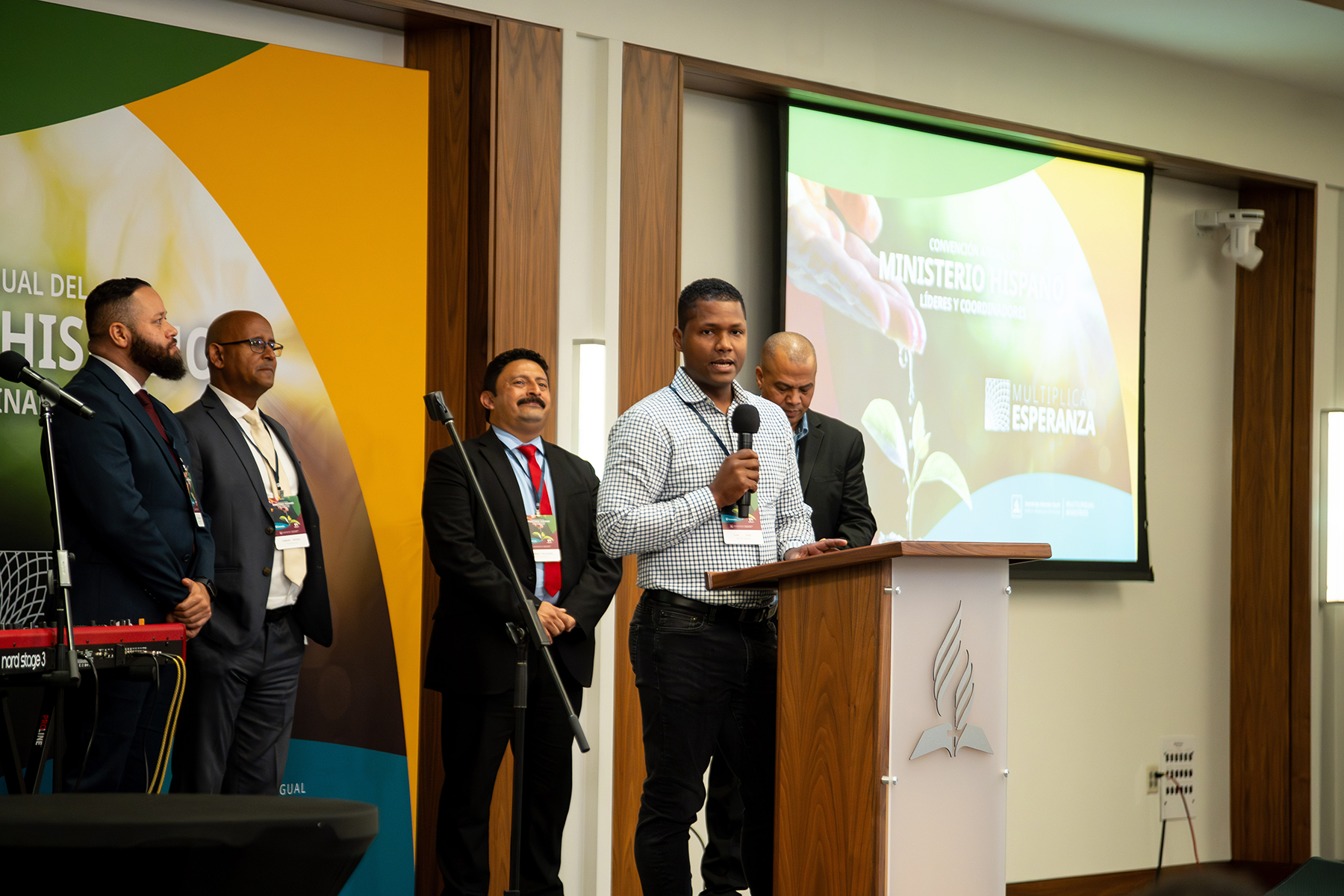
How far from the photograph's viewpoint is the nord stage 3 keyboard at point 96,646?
2.64 metres

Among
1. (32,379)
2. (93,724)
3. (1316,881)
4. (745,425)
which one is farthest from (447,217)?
(1316,881)

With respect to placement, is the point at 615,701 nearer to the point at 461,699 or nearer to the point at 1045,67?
the point at 461,699

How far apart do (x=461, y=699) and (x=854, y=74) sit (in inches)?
118

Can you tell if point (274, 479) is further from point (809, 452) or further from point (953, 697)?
point (953, 697)

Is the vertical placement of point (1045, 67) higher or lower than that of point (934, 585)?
higher

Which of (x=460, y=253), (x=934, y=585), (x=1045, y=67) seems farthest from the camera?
(x=1045, y=67)

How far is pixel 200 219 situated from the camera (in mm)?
3904

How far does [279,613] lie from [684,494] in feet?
4.81

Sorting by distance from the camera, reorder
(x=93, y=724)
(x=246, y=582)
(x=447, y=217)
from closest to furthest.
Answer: (x=93, y=724)
(x=246, y=582)
(x=447, y=217)

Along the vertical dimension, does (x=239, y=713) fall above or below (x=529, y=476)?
below

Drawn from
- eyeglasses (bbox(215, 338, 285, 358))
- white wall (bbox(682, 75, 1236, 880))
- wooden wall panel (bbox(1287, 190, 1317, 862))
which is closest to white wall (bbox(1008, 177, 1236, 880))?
white wall (bbox(682, 75, 1236, 880))

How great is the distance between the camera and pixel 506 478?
147 inches

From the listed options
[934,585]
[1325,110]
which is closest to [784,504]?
[934,585]

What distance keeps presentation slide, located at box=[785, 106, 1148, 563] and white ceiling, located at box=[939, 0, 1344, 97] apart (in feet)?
1.92
